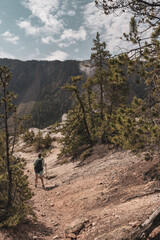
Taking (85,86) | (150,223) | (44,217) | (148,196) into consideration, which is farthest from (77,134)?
(150,223)

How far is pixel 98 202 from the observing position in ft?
26.1

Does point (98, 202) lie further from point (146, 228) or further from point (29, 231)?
point (146, 228)

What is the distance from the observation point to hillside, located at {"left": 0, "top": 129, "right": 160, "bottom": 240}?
531 centimetres

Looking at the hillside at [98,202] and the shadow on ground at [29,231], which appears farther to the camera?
the hillside at [98,202]

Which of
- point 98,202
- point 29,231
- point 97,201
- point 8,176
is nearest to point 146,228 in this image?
point 29,231

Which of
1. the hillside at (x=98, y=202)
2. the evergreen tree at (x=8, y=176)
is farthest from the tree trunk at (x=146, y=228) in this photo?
the evergreen tree at (x=8, y=176)

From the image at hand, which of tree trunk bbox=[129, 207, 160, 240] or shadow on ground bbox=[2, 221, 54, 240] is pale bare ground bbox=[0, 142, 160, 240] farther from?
tree trunk bbox=[129, 207, 160, 240]

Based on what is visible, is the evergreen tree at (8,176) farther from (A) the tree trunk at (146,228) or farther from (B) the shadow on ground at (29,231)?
(A) the tree trunk at (146,228)

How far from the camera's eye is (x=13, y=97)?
5500 millimetres

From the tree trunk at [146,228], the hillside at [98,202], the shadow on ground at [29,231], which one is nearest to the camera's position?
the tree trunk at [146,228]

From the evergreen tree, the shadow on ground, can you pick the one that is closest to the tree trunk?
the shadow on ground

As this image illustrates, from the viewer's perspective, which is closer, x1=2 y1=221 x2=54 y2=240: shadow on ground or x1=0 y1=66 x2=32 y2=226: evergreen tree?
x1=2 y1=221 x2=54 y2=240: shadow on ground

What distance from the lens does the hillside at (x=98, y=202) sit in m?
5.31

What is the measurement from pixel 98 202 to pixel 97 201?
11 centimetres
